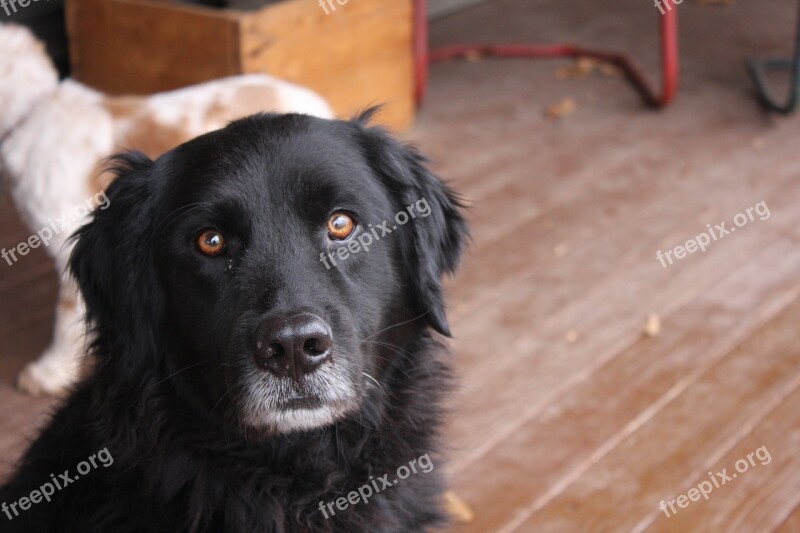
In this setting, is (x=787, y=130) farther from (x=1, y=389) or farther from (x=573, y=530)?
(x=1, y=389)

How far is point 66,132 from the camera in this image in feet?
10.7

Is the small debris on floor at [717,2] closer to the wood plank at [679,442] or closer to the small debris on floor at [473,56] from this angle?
the small debris on floor at [473,56]

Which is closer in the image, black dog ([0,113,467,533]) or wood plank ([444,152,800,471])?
black dog ([0,113,467,533])

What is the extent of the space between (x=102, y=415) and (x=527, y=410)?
1.65 metres

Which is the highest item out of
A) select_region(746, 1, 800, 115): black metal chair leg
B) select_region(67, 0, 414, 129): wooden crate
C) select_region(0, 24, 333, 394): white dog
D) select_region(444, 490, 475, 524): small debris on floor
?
select_region(0, 24, 333, 394): white dog

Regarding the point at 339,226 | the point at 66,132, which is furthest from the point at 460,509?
the point at 66,132

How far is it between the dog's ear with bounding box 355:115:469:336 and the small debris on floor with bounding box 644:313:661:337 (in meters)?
1.70

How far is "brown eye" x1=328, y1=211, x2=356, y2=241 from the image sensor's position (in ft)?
6.10

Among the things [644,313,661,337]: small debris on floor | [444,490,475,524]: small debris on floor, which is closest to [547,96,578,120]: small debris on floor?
[644,313,661,337]: small debris on floor

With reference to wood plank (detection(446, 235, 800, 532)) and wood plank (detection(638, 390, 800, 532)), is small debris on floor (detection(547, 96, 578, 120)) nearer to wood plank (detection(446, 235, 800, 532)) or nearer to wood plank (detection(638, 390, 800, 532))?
wood plank (detection(446, 235, 800, 532))

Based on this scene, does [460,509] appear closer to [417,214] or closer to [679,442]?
[679,442]

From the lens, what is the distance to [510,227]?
171 inches

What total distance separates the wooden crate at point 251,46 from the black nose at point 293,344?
248cm

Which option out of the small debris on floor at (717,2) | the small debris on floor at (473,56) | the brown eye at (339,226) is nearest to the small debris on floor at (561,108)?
the small debris on floor at (473,56)
